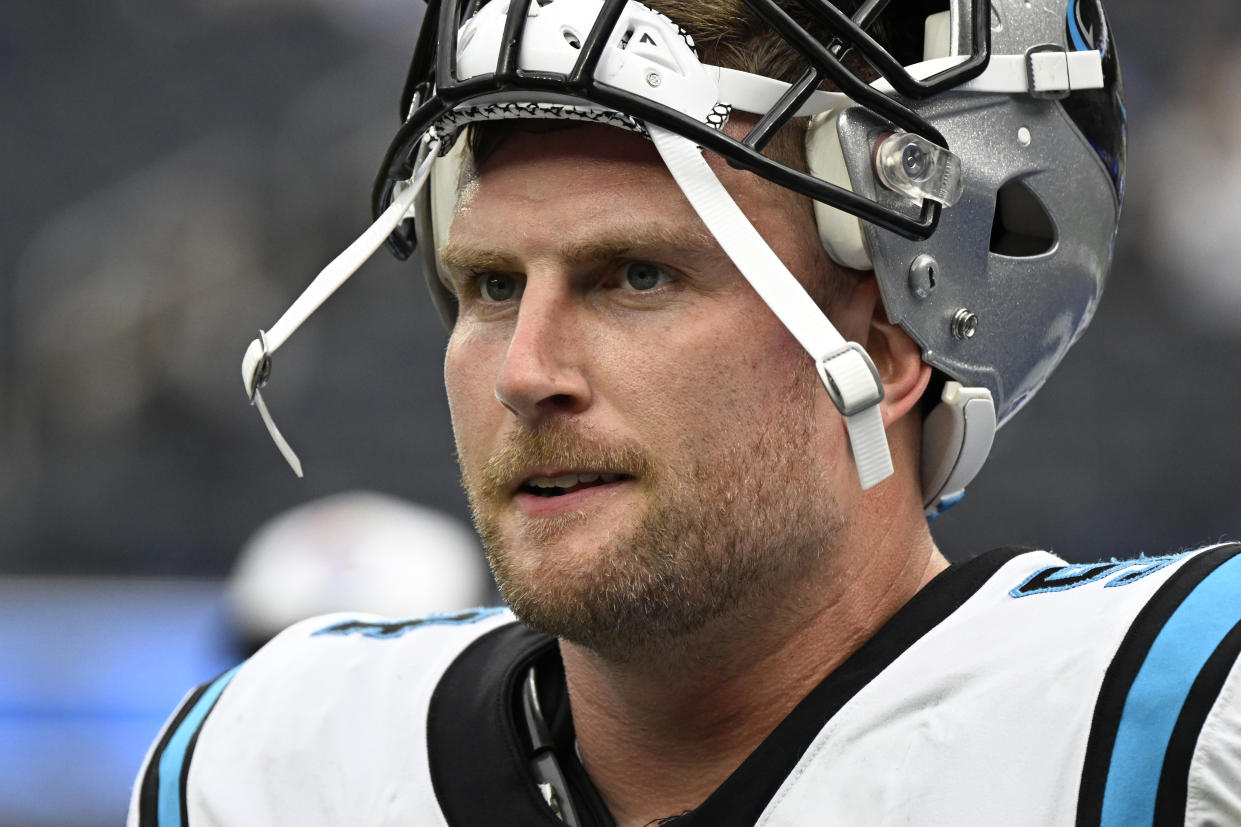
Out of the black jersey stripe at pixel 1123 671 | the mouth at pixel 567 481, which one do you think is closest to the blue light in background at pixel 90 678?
the mouth at pixel 567 481

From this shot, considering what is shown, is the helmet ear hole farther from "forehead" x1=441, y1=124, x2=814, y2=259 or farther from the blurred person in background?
the blurred person in background

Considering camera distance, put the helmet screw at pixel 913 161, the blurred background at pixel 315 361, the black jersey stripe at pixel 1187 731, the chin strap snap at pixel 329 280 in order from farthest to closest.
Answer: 1. the blurred background at pixel 315 361
2. the chin strap snap at pixel 329 280
3. the helmet screw at pixel 913 161
4. the black jersey stripe at pixel 1187 731

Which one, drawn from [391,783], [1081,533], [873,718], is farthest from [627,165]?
[1081,533]

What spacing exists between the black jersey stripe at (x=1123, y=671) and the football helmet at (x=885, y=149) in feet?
0.71

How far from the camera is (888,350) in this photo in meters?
1.27

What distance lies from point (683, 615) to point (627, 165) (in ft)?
1.18

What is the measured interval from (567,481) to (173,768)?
55 cm

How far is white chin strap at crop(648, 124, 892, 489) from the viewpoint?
3.57 ft

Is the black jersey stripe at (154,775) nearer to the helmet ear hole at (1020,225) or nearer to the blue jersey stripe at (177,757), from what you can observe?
the blue jersey stripe at (177,757)

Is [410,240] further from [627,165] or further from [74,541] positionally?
[74,541]

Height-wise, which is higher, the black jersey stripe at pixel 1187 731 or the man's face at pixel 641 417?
the man's face at pixel 641 417

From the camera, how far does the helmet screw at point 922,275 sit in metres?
1.22

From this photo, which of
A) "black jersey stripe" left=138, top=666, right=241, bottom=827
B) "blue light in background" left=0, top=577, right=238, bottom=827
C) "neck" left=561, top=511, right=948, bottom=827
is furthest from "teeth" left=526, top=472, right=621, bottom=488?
"blue light in background" left=0, top=577, right=238, bottom=827

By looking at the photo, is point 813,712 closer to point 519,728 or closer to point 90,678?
point 519,728
